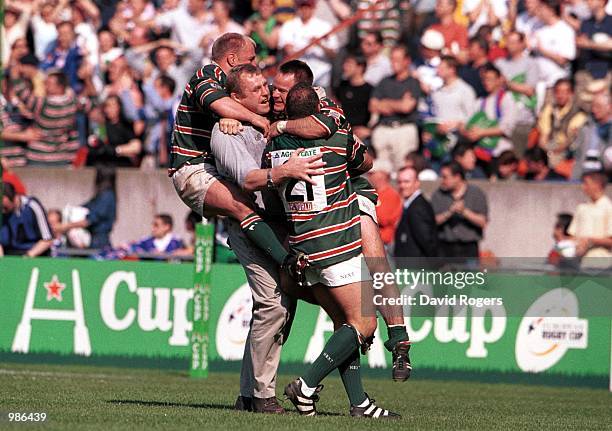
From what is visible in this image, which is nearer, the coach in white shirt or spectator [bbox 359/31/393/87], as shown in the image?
the coach in white shirt

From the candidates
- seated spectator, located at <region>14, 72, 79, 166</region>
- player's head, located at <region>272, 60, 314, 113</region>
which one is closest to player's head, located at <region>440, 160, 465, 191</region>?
seated spectator, located at <region>14, 72, 79, 166</region>

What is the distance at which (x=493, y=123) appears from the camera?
17547mm

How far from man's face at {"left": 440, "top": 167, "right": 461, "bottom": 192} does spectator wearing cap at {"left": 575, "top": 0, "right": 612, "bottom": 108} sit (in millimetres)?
2829

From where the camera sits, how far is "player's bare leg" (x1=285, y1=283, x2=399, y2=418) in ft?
29.1

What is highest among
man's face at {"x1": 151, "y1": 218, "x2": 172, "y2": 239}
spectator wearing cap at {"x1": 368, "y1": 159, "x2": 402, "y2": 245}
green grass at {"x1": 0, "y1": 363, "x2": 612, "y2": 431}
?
spectator wearing cap at {"x1": 368, "y1": 159, "x2": 402, "y2": 245}

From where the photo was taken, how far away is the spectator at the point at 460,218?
15930 millimetres

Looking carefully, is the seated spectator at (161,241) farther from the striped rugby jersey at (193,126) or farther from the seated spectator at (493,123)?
the striped rugby jersey at (193,126)

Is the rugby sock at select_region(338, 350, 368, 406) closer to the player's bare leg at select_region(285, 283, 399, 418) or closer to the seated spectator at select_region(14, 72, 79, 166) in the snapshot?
the player's bare leg at select_region(285, 283, 399, 418)

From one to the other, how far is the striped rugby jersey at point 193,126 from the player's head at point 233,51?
97 millimetres

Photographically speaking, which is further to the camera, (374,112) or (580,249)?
(374,112)

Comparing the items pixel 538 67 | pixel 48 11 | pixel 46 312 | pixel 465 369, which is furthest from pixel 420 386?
pixel 48 11

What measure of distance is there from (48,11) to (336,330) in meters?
14.3

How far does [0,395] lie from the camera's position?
403 inches

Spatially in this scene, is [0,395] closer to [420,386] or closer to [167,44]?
[420,386]
